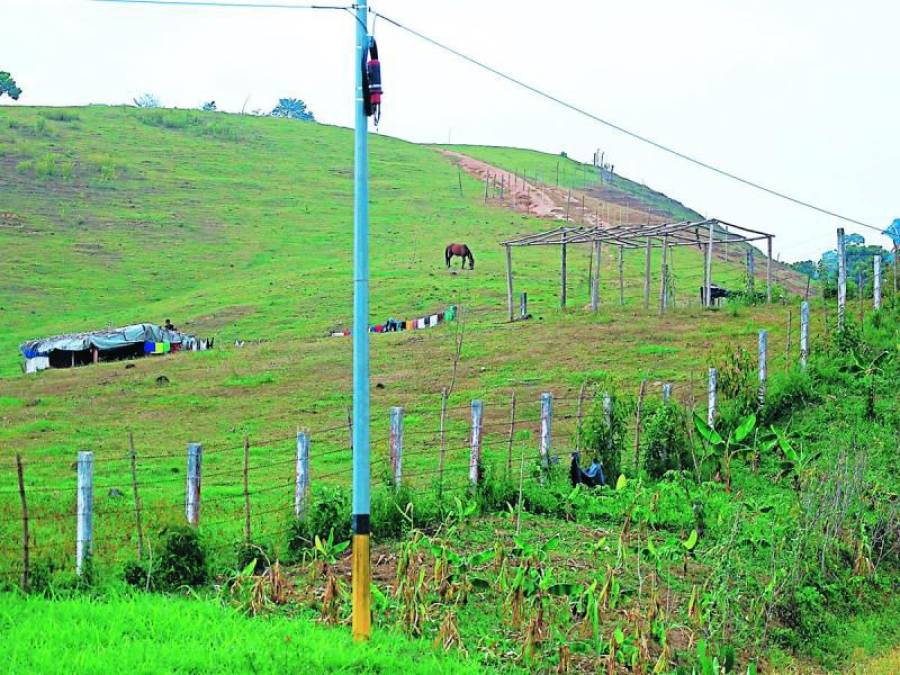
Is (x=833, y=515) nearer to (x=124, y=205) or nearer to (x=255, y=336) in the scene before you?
(x=255, y=336)

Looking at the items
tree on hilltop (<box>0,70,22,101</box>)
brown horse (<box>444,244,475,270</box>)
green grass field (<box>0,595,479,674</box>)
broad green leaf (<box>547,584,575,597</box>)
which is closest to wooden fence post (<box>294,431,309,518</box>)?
green grass field (<box>0,595,479,674</box>)

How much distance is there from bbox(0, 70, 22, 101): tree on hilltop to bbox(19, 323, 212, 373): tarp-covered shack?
68697 mm

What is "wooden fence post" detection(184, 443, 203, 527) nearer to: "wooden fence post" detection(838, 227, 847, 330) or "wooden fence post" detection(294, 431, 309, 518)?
"wooden fence post" detection(294, 431, 309, 518)

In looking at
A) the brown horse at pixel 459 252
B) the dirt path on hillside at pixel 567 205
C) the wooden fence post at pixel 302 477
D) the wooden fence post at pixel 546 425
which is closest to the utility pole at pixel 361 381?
the wooden fence post at pixel 302 477

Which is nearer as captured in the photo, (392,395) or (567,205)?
(392,395)

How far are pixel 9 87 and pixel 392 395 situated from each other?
8354 cm

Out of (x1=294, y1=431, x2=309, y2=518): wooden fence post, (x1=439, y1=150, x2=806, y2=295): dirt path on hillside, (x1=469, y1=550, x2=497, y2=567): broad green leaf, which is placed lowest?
(x1=469, y1=550, x2=497, y2=567): broad green leaf

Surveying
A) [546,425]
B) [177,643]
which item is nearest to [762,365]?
[546,425]

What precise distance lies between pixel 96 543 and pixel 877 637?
8.92 m

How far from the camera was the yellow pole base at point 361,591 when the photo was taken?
385 inches

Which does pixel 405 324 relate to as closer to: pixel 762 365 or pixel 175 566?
pixel 762 365

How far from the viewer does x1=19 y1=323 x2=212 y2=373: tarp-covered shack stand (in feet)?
119

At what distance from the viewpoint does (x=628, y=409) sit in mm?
18953

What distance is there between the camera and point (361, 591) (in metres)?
9.81
